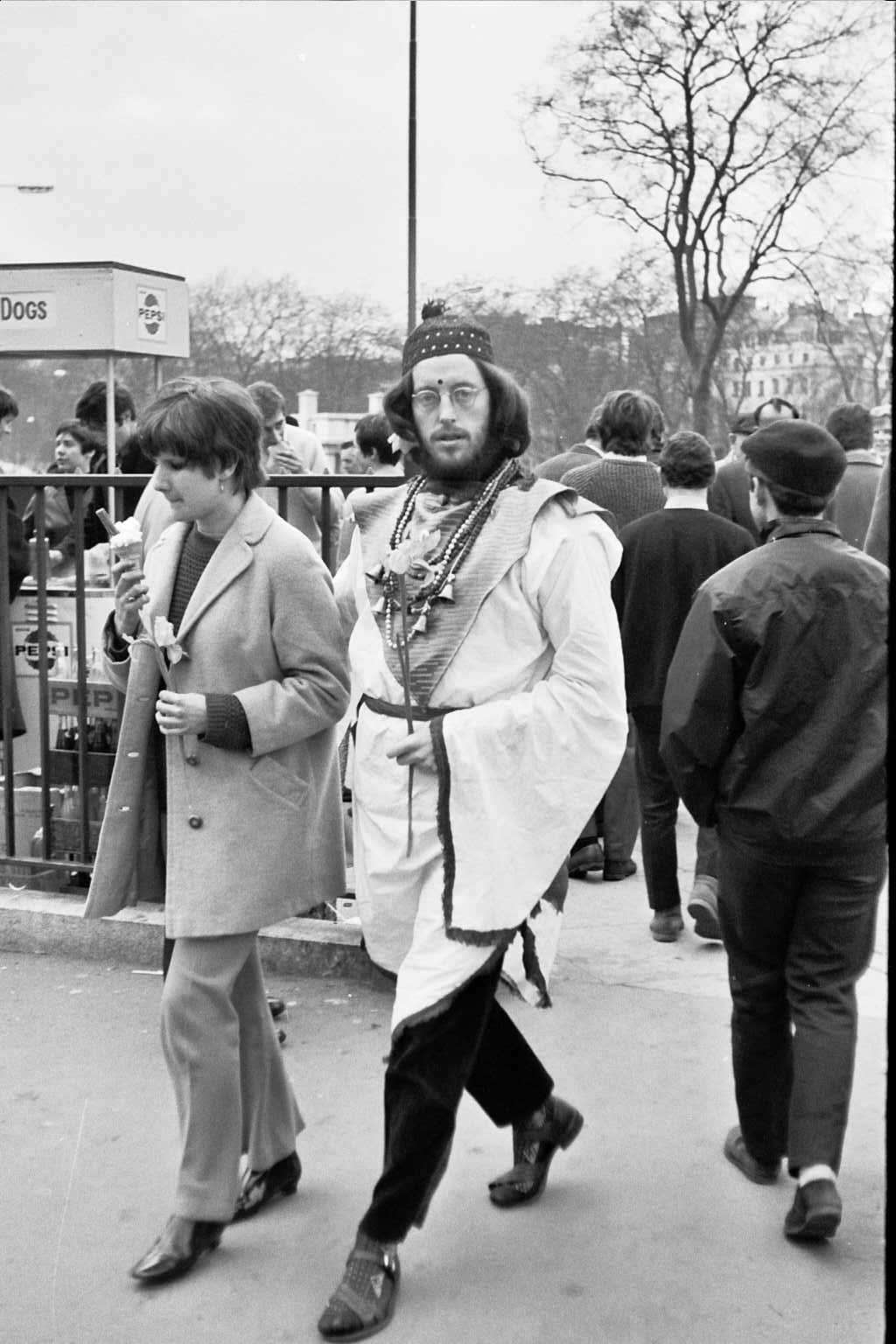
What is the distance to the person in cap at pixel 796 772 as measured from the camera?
3.52m

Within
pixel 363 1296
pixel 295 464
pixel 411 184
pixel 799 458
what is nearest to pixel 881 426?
pixel 411 184

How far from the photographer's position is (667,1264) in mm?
3369

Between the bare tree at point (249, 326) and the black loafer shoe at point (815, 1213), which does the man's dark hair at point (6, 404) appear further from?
the bare tree at point (249, 326)

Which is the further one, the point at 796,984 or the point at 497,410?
the point at 796,984

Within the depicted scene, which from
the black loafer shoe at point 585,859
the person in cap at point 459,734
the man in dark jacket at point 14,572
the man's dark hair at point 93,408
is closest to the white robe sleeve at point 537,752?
the person in cap at point 459,734

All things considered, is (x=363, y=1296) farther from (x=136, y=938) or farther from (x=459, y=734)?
(x=136, y=938)

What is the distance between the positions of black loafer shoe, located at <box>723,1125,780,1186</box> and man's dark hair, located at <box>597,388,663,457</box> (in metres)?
3.17

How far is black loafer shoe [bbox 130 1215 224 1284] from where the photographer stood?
3.31m

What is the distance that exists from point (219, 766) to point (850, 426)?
524 centimetres

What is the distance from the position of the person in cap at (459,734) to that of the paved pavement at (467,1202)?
262mm

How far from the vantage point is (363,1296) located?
10.3 feet

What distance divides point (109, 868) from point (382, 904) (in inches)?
26.1

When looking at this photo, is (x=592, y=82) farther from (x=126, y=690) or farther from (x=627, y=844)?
(x=126, y=690)

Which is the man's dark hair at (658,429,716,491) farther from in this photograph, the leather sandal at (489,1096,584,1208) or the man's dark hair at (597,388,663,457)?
the leather sandal at (489,1096,584,1208)
